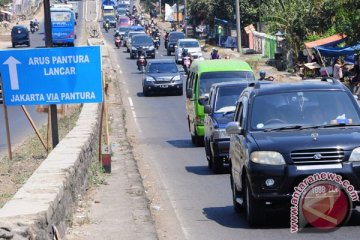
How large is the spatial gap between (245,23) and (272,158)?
70.3m

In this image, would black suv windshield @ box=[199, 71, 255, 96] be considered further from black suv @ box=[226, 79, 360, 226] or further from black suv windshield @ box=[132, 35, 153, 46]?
black suv windshield @ box=[132, 35, 153, 46]

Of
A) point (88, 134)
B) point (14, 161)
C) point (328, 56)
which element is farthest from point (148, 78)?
point (88, 134)

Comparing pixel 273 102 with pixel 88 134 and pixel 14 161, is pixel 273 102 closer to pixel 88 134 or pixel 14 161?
pixel 88 134

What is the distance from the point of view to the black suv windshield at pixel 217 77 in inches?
922

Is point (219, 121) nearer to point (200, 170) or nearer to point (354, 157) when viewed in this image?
point (200, 170)

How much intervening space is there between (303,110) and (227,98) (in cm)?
796

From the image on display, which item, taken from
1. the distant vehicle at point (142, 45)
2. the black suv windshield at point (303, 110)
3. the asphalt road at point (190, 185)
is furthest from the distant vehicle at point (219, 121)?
the distant vehicle at point (142, 45)

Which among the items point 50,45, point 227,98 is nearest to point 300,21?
point 227,98

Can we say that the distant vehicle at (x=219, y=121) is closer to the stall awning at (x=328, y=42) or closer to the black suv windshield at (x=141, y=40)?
the stall awning at (x=328, y=42)

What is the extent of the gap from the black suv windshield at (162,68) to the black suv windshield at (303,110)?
110 feet

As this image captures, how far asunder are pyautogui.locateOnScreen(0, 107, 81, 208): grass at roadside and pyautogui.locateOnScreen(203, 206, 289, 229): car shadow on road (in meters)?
2.87

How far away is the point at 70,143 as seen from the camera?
15789 mm

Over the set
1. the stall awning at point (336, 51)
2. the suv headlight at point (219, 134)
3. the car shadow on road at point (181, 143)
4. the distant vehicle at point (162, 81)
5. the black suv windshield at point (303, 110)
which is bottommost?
the distant vehicle at point (162, 81)
